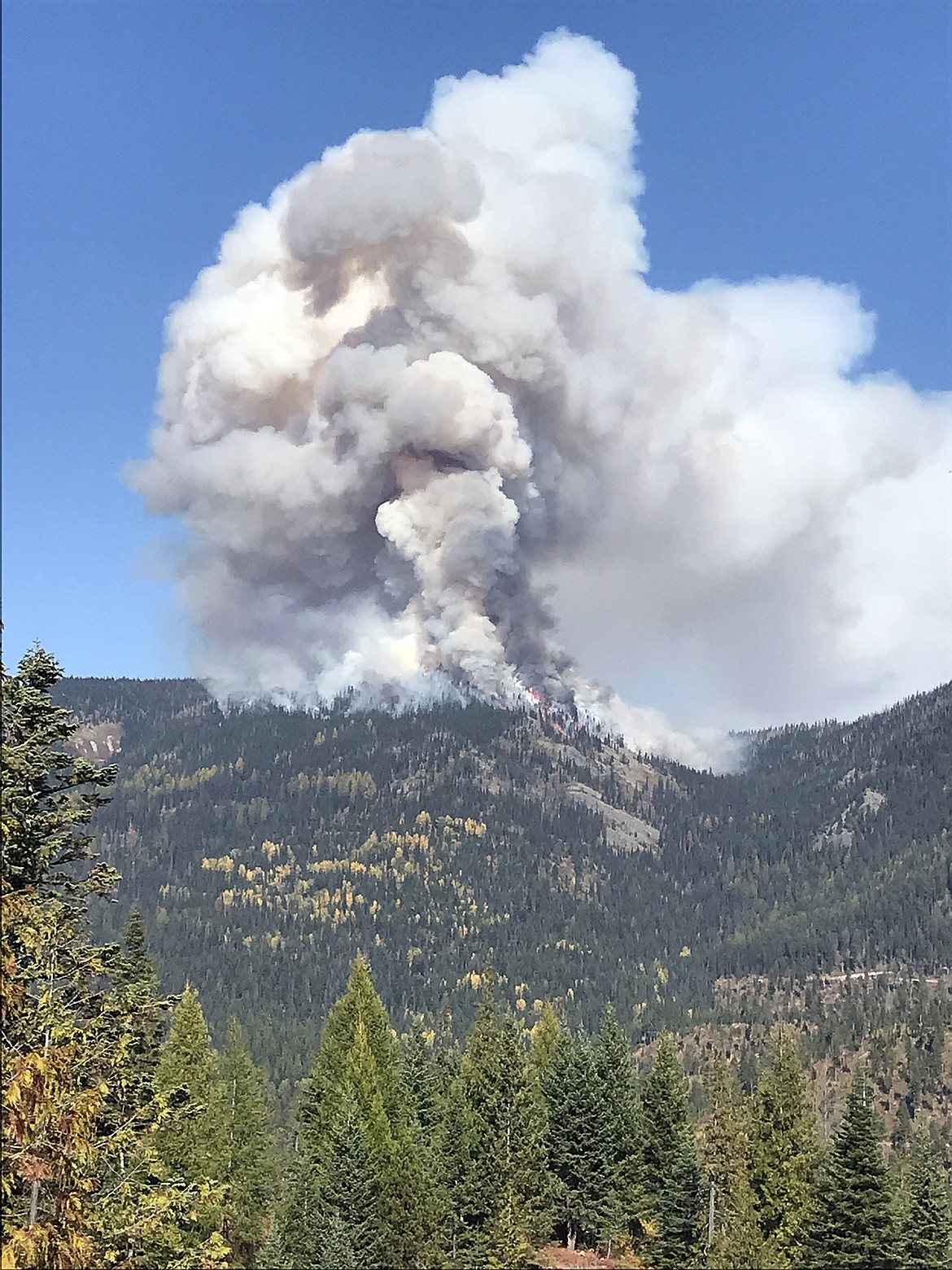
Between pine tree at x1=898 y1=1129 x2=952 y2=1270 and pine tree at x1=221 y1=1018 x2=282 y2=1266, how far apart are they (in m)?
31.3

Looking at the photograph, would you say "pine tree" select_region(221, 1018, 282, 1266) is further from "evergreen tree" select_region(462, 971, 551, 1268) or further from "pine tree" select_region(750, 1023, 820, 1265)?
"pine tree" select_region(750, 1023, 820, 1265)

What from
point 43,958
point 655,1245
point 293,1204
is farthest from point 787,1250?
point 43,958

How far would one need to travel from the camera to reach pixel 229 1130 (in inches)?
2657

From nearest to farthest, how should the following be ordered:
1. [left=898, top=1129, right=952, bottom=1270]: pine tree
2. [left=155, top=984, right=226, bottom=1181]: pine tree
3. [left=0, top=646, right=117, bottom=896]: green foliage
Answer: [left=0, top=646, right=117, bottom=896]: green foliage < [left=155, top=984, right=226, bottom=1181]: pine tree < [left=898, top=1129, right=952, bottom=1270]: pine tree

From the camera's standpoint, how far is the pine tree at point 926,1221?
51.4 m

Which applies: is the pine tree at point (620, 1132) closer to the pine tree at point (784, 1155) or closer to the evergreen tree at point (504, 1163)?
the evergreen tree at point (504, 1163)

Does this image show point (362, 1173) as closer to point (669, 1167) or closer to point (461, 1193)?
point (461, 1193)

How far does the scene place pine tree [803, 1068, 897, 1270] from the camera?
156 feet

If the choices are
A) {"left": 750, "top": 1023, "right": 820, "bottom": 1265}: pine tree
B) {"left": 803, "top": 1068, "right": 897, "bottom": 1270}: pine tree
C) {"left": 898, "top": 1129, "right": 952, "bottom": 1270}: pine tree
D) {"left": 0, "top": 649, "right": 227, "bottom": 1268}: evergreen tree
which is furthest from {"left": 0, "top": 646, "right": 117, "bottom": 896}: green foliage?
{"left": 898, "top": 1129, "right": 952, "bottom": 1270}: pine tree

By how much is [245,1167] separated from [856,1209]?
1310 inches

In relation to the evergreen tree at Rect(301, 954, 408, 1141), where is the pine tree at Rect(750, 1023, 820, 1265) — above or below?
below

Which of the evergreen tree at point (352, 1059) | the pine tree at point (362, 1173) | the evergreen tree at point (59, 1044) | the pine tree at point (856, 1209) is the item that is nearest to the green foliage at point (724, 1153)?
the pine tree at point (856, 1209)

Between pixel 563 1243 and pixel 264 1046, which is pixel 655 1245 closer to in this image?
pixel 563 1243

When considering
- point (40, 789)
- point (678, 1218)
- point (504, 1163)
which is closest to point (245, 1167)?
point (504, 1163)
